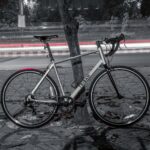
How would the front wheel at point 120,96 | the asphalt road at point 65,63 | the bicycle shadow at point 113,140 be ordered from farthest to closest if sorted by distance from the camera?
the asphalt road at point 65,63 → the front wheel at point 120,96 → the bicycle shadow at point 113,140

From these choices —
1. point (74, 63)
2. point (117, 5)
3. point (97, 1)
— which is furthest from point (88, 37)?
point (74, 63)

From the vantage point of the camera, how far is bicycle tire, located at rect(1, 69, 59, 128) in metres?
4.80

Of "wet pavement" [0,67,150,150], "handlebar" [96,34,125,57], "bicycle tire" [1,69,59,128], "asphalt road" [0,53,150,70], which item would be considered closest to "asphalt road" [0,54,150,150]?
"wet pavement" [0,67,150,150]

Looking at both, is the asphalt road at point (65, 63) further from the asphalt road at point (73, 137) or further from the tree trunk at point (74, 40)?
the asphalt road at point (73, 137)

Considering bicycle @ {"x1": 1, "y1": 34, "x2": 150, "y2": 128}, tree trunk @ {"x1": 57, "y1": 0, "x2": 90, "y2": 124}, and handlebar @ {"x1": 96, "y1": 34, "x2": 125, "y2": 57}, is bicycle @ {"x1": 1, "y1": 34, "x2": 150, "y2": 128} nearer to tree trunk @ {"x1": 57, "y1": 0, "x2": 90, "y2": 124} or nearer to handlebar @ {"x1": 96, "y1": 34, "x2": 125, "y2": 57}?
handlebar @ {"x1": 96, "y1": 34, "x2": 125, "y2": 57}

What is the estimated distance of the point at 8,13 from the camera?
1256 inches

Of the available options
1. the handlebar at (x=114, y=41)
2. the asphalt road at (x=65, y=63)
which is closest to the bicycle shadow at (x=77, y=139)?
the handlebar at (x=114, y=41)

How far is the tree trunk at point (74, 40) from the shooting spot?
191 inches

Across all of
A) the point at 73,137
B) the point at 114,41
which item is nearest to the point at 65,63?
the point at 114,41

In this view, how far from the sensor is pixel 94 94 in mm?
4789

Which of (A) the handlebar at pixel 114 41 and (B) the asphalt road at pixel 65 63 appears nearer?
(A) the handlebar at pixel 114 41

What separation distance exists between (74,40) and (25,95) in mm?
Result: 888

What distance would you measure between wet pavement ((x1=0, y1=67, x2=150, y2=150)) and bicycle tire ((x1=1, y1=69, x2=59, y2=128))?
0.12 metres

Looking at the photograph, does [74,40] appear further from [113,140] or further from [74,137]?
[113,140]
